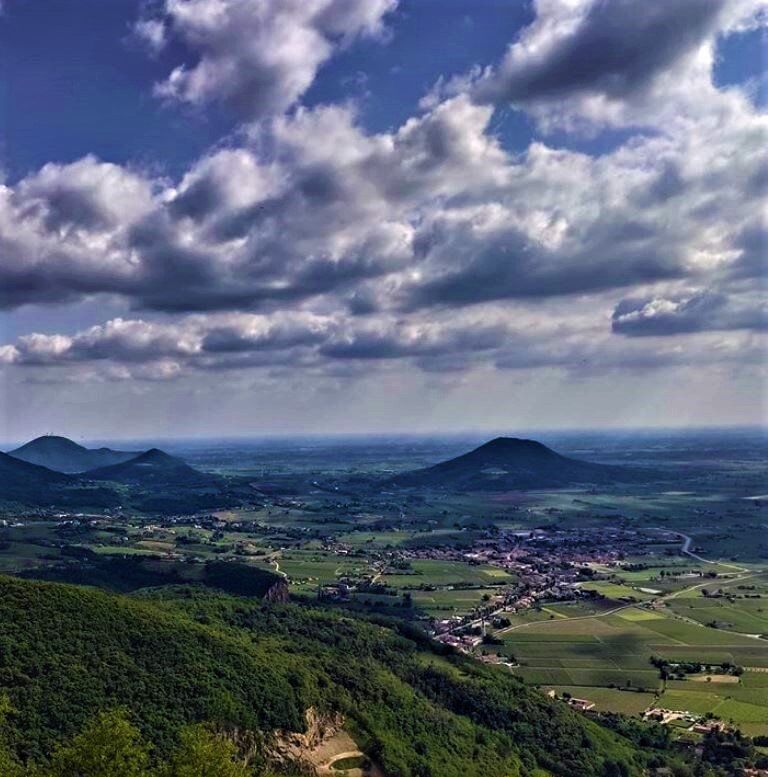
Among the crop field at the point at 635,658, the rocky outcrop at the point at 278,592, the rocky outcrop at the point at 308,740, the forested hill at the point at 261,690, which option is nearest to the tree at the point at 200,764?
the forested hill at the point at 261,690

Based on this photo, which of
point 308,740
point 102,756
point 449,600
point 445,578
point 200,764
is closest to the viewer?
point 102,756

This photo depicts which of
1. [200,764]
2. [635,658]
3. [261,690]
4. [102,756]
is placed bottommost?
[635,658]

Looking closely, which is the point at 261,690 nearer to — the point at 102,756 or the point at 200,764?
the point at 200,764

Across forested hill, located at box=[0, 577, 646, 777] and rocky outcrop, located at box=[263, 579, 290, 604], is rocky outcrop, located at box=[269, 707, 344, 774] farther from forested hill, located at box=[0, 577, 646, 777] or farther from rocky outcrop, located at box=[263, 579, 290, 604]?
rocky outcrop, located at box=[263, 579, 290, 604]

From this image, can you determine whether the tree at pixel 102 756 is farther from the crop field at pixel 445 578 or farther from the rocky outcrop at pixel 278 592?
the crop field at pixel 445 578

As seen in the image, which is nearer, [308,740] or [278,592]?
[308,740]

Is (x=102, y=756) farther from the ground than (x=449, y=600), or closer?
farther from the ground

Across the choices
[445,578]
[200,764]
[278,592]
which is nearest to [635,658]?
[278,592]

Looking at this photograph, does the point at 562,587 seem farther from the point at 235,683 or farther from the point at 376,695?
the point at 235,683

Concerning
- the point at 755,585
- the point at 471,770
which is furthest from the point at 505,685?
the point at 755,585
